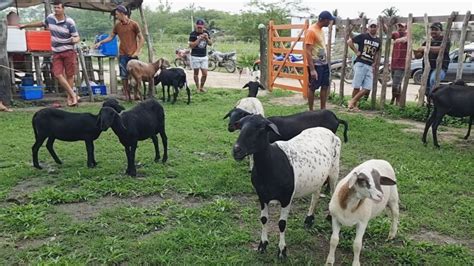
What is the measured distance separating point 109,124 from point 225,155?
2019 millimetres

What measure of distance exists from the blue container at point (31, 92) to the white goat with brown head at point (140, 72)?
2334mm

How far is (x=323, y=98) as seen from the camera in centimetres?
877

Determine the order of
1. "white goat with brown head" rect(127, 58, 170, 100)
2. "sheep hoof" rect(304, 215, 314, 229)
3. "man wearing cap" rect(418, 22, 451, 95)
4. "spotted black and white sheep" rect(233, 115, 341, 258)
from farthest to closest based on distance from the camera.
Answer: "white goat with brown head" rect(127, 58, 170, 100)
"man wearing cap" rect(418, 22, 451, 95)
"sheep hoof" rect(304, 215, 314, 229)
"spotted black and white sheep" rect(233, 115, 341, 258)

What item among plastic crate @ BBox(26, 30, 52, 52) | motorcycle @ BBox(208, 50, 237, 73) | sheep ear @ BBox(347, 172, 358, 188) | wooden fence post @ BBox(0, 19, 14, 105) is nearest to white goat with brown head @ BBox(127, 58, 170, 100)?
plastic crate @ BBox(26, 30, 52, 52)

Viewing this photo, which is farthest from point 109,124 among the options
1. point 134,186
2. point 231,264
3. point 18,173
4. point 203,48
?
point 203,48

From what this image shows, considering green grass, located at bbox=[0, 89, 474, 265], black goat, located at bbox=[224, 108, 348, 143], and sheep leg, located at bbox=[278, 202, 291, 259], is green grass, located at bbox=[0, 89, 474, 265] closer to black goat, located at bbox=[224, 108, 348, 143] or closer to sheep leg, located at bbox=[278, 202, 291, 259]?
sheep leg, located at bbox=[278, 202, 291, 259]

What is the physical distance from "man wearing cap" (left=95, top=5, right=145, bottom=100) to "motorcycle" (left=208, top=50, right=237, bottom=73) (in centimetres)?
1504

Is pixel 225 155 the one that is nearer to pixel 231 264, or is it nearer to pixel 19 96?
pixel 231 264

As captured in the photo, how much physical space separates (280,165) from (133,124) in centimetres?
261

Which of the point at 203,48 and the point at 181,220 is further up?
the point at 203,48

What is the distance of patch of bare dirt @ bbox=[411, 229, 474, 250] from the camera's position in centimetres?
388

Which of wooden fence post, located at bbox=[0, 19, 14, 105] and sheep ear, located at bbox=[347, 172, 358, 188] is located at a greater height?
wooden fence post, located at bbox=[0, 19, 14, 105]

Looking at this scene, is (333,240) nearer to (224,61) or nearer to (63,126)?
(63,126)

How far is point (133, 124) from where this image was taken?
5.48 m
